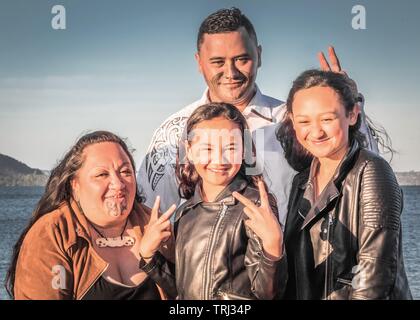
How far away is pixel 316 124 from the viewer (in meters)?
3.95

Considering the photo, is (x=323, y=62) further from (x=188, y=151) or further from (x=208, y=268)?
(x=208, y=268)

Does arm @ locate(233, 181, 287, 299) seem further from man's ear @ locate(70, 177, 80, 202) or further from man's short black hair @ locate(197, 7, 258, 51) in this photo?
man's short black hair @ locate(197, 7, 258, 51)

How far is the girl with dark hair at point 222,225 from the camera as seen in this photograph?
3654 millimetres

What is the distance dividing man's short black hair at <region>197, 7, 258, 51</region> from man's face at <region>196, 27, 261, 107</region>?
0.03 metres

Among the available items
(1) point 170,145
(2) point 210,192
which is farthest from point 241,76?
(2) point 210,192

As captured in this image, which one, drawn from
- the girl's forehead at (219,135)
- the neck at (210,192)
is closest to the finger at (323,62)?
the girl's forehead at (219,135)

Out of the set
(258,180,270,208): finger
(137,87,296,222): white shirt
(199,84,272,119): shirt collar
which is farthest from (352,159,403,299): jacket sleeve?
(199,84,272,119): shirt collar

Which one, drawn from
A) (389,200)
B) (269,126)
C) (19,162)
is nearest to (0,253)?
(19,162)

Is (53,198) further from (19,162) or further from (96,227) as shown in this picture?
Result: (19,162)

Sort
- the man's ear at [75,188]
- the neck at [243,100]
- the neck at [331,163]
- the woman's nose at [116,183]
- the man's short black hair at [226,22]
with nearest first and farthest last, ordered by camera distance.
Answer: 1. the neck at [331,163]
2. the woman's nose at [116,183]
3. the man's ear at [75,188]
4. the man's short black hair at [226,22]
5. the neck at [243,100]

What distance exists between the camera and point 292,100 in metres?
4.12

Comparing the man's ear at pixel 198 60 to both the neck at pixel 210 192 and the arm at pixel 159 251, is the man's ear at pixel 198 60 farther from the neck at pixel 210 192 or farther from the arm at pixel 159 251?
the arm at pixel 159 251

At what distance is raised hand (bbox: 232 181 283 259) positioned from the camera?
355cm

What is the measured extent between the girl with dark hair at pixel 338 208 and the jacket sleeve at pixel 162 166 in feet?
3.71
